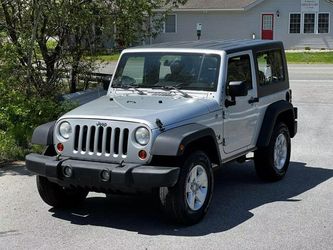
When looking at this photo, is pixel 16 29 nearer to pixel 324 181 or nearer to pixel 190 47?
pixel 190 47

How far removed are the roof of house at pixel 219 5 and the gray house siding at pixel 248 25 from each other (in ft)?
1.27

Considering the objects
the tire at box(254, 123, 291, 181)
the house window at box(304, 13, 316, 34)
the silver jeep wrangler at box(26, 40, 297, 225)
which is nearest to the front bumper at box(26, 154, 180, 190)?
the silver jeep wrangler at box(26, 40, 297, 225)

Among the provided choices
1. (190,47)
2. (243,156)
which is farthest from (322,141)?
(190,47)

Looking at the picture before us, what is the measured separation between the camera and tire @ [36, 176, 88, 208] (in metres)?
6.54

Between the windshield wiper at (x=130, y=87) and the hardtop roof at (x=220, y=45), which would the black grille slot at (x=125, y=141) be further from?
the hardtop roof at (x=220, y=45)

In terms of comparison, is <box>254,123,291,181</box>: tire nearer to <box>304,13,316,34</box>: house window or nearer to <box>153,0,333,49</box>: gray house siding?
<box>153,0,333,49</box>: gray house siding

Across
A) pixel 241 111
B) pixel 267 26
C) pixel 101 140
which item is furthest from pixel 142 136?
pixel 267 26

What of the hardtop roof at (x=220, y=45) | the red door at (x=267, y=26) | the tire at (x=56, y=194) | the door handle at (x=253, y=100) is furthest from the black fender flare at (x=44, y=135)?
the red door at (x=267, y=26)

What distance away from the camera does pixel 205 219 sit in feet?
20.7

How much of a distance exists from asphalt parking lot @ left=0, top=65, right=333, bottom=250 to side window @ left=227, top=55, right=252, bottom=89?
1.39 m

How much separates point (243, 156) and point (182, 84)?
129 cm

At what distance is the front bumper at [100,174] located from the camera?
5.59m

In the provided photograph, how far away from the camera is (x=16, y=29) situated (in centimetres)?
1132

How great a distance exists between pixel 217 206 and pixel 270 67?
2306mm
